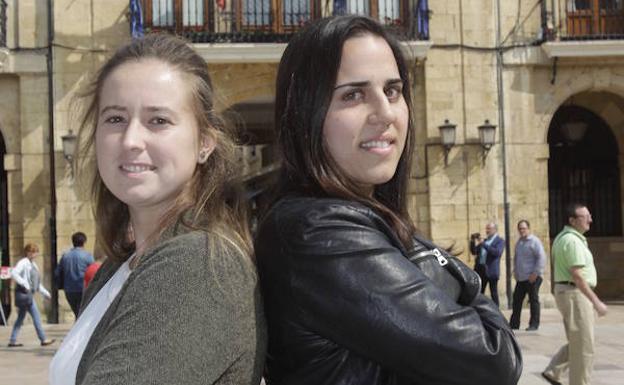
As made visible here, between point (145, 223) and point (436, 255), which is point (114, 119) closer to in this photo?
point (145, 223)

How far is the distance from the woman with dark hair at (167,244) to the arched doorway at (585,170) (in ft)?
53.1

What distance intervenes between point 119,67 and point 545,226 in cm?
1440

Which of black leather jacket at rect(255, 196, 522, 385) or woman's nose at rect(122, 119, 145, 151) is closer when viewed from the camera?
black leather jacket at rect(255, 196, 522, 385)

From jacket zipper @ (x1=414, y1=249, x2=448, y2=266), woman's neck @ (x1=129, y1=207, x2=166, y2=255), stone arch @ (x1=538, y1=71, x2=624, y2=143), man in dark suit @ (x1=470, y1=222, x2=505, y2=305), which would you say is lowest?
man in dark suit @ (x1=470, y1=222, x2=505, y2=305)

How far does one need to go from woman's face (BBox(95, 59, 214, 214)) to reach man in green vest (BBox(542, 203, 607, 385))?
632 cm

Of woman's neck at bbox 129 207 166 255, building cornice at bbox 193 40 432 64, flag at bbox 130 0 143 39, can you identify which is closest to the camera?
woman's neck at bbox 129 207 166 255

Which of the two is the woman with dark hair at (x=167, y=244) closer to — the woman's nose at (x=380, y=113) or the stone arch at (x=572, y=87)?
the woman's nose at (x=380, y=113)

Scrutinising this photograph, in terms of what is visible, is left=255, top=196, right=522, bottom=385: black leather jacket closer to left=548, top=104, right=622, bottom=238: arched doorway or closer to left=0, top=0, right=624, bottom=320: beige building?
left=0, top=0, right=624, bottom=320: beige building

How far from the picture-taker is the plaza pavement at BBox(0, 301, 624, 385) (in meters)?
8.60

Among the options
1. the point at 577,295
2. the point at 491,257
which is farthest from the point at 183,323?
the point at 491,257

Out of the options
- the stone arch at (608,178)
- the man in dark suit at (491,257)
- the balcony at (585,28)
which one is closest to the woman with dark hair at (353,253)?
the man in dark suit at (491,257)

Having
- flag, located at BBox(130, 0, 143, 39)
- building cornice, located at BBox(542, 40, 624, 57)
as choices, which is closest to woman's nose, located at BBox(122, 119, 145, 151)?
flag, located at BBox(130, 0, 143, 39)

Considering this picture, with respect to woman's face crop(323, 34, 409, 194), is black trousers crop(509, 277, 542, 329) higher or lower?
lower

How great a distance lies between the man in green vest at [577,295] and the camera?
24.3ft
